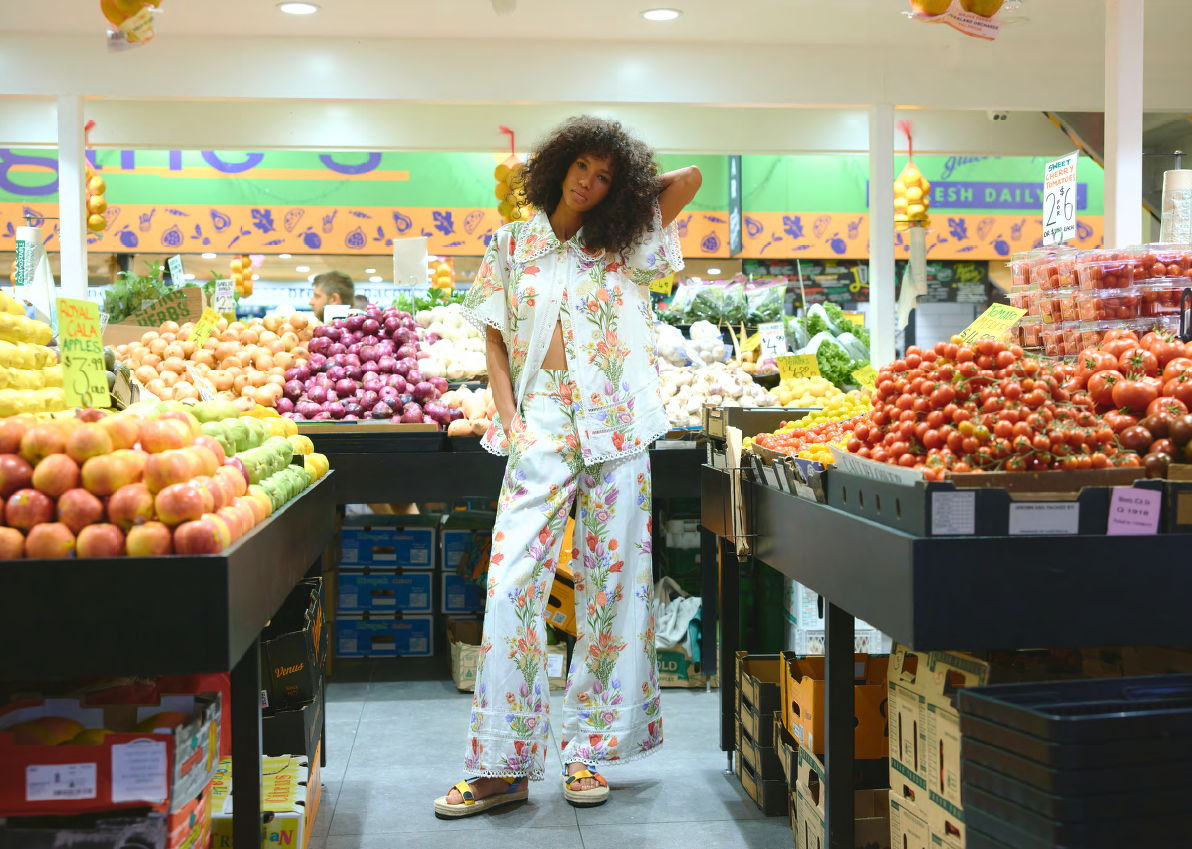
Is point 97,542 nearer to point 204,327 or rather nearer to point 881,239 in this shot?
point 204,327

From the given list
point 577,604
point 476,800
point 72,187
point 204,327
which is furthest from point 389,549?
point 72,187

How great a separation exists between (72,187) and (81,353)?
15.9 ft

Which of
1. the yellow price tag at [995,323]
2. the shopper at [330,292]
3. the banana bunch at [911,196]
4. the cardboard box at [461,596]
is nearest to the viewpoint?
the yellow price tag at [995,323]

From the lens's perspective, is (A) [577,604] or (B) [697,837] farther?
(A) [577,604]

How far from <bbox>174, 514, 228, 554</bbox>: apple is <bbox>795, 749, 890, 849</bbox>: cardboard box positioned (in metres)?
1.41

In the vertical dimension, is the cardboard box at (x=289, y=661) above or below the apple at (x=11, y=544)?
below

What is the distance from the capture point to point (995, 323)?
9.68 ft

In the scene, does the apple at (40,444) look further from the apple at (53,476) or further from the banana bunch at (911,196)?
the banana bunch at (911,196)

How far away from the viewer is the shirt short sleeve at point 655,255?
3102mm

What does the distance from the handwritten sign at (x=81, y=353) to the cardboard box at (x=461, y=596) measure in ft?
8.59

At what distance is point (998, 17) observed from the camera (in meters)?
3.92

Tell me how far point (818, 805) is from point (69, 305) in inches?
73.6

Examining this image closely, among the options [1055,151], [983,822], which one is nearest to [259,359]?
[983,822]

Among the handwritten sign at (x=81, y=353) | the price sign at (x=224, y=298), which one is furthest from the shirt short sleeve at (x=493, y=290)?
the price sign at (x=224, y=298)
